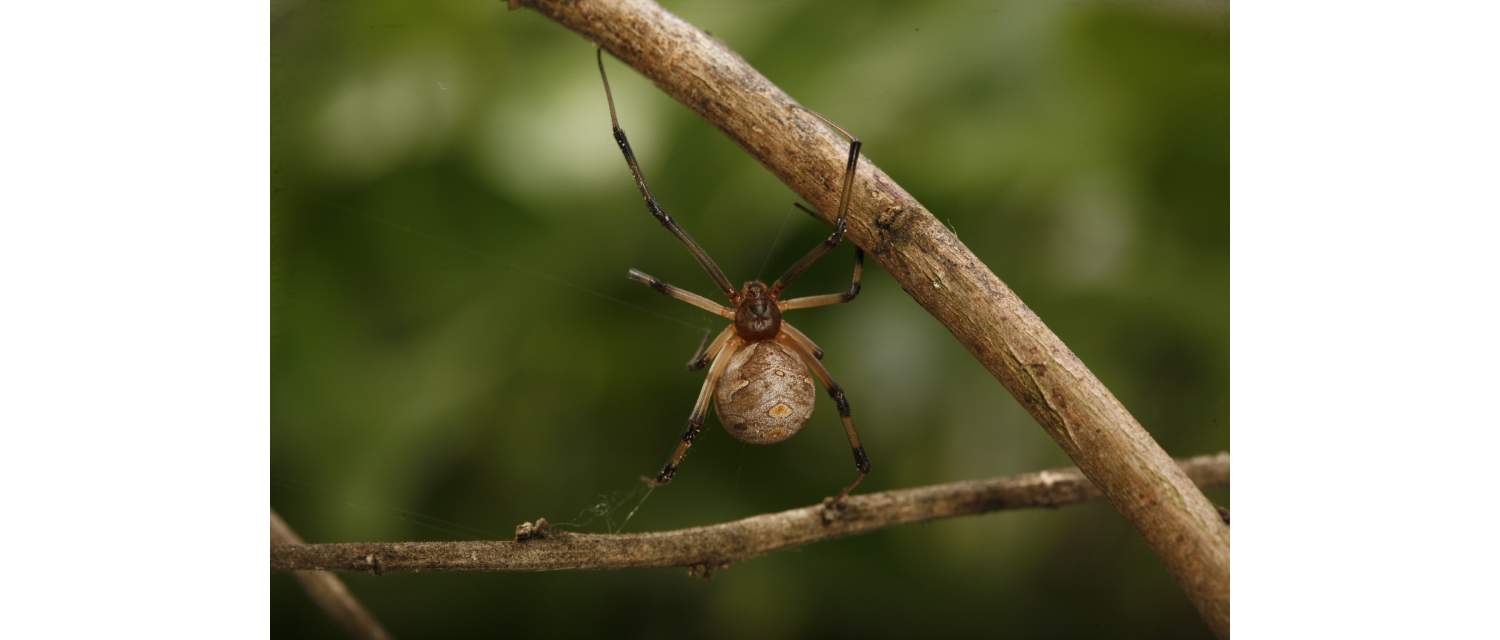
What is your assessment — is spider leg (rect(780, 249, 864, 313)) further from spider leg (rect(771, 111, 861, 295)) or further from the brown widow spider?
spider leg (rect(771, 111, 861, 295))

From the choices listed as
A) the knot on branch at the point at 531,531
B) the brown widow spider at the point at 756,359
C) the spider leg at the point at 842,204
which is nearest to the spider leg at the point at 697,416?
the brown widow spider at the point at 756,359

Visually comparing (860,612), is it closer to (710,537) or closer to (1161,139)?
(710,537)

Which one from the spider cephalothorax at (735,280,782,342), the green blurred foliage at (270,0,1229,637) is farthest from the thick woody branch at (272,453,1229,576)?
the spider cephalothorax at (735,280,782,342)

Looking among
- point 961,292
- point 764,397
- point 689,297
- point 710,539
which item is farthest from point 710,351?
point 961,292

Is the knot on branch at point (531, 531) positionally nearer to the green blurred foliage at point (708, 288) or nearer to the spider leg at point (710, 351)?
the green blurred foliage at point (708, 288)

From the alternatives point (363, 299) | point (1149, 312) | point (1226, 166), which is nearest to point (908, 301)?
point (1149, 312)

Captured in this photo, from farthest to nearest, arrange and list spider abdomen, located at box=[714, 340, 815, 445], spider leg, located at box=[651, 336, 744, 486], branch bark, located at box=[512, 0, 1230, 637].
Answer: spider leg, located at box=[651, 336, 744, 486]
spider abdomen, located at box=[714, 340, 815, 445]
branch bark, located at box=[512, 0, 1230, 637]
